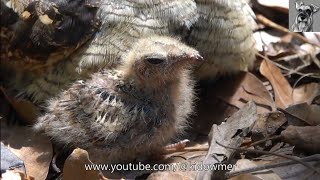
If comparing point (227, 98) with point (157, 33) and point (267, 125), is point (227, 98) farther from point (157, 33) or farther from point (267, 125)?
point (157, 33)

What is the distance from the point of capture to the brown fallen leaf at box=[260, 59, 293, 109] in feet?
8.76

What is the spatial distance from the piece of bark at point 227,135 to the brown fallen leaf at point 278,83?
33 cm

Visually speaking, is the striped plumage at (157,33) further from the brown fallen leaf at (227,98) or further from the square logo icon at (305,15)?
the square logo icon at (305,15)

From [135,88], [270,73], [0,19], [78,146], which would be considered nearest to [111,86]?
[135,88]

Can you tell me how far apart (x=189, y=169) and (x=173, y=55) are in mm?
416

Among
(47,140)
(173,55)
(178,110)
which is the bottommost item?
(47,140)

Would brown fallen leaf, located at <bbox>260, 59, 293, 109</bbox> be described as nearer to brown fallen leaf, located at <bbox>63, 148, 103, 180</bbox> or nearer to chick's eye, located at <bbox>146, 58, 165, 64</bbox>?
chick's eye, located at <bbox>146, 58, 165, 64</bbox>

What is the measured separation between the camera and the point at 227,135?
2258 mm

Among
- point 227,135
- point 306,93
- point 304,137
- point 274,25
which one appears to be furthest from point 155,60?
point 274,25

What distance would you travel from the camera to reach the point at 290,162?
2.12m

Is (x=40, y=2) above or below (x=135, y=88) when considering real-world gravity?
above

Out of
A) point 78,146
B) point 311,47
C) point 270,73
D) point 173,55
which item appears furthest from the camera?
point 311,47

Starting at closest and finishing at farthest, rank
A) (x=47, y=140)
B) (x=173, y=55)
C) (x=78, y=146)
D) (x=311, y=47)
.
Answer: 1. (x=173, y=55)
2. (x=78, y=146)
3. (x=47, y=140)
4. (x=311, y=47)

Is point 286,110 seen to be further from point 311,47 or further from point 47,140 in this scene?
point 47,140
